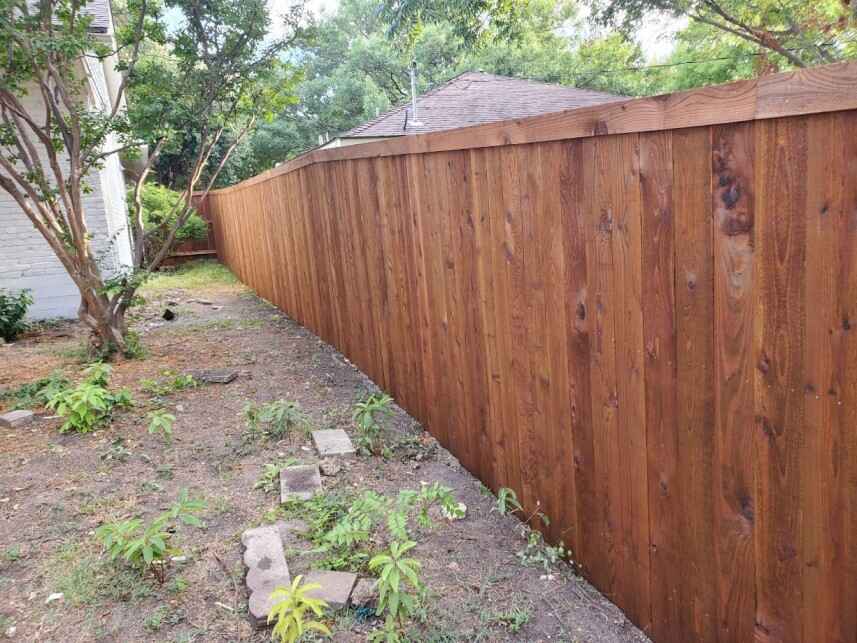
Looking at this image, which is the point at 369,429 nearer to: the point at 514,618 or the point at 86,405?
the point at 514,618

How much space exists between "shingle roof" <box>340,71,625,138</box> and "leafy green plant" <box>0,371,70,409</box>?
8.86m

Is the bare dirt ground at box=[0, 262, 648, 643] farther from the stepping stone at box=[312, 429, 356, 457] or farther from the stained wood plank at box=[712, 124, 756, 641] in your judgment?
the stained wood plank at box=[712, 124, 756, 641]

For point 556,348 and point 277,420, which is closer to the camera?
point 556,348

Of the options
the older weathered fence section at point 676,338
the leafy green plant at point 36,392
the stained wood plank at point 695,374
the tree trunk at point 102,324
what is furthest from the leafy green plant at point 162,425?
the stained wood plank at point 695,374

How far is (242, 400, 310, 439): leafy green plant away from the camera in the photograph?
14.4ft

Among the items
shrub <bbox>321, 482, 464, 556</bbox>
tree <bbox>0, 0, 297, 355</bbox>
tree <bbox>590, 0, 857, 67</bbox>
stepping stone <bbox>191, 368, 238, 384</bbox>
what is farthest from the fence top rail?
tree <bbox>590, 0, 857, 67</bbox>

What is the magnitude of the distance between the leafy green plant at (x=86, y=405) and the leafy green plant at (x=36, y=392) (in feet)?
0.96

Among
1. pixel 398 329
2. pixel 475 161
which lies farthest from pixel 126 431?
pixel 475 161

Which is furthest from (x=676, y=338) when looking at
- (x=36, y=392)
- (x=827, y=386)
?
(x=36, y=392)

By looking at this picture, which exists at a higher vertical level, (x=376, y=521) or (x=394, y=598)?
(x=394, y=598)

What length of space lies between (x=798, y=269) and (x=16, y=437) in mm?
4633

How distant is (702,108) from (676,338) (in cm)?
60

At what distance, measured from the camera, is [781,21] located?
1413cm

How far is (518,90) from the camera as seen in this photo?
14812 mm
